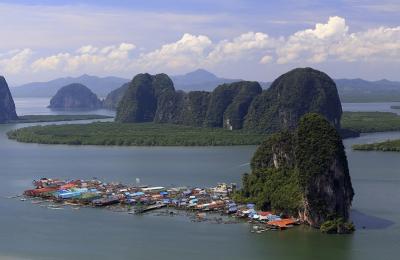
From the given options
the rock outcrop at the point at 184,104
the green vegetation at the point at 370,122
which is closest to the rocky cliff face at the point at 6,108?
the rock outcrop at the point at 184,104

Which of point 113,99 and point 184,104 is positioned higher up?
point 113,99

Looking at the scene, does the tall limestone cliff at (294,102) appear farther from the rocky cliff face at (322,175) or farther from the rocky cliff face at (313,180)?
the rocky cliff face at (322,175)

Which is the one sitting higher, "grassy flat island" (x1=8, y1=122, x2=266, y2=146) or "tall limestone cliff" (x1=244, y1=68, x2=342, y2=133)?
"tall limestone cliff" (x1=244, y1=68, x2=342, y2=133)

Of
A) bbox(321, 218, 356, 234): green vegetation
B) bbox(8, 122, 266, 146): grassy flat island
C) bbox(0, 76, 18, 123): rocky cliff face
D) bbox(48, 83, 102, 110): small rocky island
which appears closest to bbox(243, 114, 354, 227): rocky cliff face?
bbox(321, 218, 356, 234): green vegetation

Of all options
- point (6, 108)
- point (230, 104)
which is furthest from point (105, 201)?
point (6, 108)

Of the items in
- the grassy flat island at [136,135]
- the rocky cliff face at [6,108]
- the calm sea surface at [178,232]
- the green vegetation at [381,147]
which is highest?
the rocky cliff face at [6,108]

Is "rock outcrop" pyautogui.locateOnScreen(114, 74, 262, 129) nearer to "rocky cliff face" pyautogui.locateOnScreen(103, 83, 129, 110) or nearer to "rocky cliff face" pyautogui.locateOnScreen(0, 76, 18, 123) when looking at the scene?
"rocky cliff face" pyautogui.locateOnScreen(0, 76, 18, 123)

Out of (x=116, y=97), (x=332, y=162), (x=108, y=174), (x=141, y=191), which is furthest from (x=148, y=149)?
(x=116, y=97)

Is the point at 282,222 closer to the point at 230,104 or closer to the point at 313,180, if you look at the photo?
the point at 313,180
